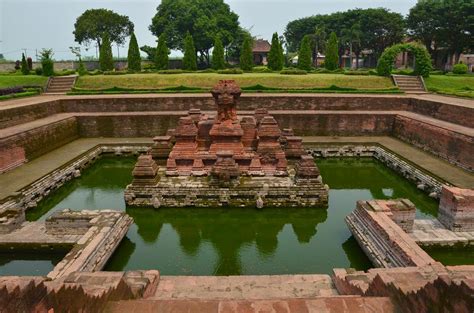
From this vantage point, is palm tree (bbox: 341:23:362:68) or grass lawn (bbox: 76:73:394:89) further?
palm tree (bbox: 341:23:362:68)

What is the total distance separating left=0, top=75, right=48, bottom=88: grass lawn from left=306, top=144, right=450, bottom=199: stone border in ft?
56.0

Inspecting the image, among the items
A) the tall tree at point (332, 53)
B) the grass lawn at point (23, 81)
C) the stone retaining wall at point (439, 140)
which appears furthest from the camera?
the tall tree at point (332, 53)

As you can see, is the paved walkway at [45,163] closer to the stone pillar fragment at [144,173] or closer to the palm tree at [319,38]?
the stone pillar fragment at [144,173]

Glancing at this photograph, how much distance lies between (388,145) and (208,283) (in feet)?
37.0

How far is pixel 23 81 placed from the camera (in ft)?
71.5

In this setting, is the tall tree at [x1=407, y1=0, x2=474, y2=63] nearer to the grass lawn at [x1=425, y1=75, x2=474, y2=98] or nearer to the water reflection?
the grass lawn at [x1=425, y1=75, x2=474, y2=98]

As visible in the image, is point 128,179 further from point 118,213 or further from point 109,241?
point 109,241

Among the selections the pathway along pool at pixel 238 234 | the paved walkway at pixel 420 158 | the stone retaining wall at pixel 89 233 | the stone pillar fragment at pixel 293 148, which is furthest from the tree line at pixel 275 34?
the stone retaining wall at pixel 89 233

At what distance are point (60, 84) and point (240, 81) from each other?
10.9m

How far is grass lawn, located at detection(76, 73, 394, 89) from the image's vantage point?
20828 millimetres

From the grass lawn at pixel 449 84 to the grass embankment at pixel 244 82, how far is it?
245 centimetres

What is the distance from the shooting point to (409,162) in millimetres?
11672

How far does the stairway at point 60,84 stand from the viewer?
69.2 ft

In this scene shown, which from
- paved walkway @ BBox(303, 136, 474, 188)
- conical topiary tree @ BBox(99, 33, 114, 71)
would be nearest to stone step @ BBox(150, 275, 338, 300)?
paved walkway @ BBox(303, 136, 474, 188)
